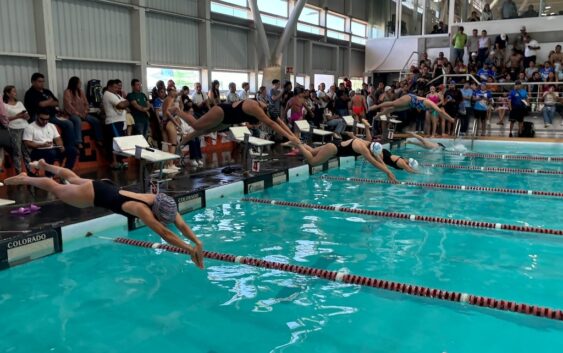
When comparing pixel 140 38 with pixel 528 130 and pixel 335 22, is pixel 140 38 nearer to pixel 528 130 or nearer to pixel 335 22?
pixel 335 22

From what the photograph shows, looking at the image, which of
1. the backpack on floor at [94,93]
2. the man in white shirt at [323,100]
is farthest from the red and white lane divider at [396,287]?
the man in white shirt at [323,100]

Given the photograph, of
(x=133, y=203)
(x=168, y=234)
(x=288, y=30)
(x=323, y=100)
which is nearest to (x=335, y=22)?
(x=288, y=30)

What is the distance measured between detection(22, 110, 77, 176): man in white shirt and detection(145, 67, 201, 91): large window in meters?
4.95

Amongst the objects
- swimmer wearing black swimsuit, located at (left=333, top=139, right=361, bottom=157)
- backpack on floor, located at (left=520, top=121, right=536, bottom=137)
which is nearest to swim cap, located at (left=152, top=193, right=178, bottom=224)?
swimmer wearing black swimsuit, located at (left=333, top=139, right=361, bottom=157)

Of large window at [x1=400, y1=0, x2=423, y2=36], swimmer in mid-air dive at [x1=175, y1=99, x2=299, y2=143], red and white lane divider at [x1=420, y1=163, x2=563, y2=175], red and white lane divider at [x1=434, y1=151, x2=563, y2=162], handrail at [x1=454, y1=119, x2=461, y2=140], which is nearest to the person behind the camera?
swimmer in mid-air dive at [x1=175, y1=99, x2=299, y2=143]

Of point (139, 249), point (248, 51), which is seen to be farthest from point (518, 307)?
point (248, 51)

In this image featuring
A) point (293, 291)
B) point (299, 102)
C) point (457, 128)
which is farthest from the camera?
point (457, 128)

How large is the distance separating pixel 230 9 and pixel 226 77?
1.94 metres

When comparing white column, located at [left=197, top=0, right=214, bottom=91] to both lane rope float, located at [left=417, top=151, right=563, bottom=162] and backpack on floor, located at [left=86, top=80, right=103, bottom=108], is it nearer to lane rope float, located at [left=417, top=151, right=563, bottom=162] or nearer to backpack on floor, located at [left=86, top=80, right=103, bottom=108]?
backpack on floor, located at [left=86, top=80, right=103, bottom=108]

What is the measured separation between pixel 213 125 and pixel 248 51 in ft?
32.5

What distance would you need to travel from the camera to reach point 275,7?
1652 cm

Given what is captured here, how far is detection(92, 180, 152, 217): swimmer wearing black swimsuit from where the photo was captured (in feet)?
12.4

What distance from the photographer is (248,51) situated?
15.4m

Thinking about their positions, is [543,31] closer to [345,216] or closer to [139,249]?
[345,216]
